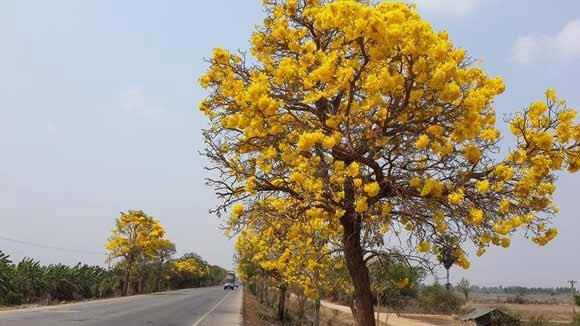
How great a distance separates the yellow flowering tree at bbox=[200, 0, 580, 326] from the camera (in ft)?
24.1

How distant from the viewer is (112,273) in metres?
61.8

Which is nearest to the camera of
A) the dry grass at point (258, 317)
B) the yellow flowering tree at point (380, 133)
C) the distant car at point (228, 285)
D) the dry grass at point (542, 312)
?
the yellow flowering tree at point (380, 133)

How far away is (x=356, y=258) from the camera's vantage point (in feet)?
31.7

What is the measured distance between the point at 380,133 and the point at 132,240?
52462 millimetres

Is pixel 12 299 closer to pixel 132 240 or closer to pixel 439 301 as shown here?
pixel 132 240

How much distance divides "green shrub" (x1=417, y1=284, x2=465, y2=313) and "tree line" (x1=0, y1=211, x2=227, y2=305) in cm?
2751

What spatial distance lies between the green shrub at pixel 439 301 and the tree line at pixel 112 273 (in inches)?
1083

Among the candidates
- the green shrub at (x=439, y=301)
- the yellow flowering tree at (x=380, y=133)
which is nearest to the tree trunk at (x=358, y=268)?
the yellow flowering tree at (x=380, y=133)

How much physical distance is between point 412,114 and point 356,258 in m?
2.89

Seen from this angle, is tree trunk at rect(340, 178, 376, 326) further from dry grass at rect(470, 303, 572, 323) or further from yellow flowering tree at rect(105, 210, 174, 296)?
yellow flowering tree at rect(105, 210, 174, 296)

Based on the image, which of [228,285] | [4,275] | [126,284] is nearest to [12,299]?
[4,275]

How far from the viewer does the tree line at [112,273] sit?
117ft

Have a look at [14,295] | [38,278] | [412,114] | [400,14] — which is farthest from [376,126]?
[38,278]

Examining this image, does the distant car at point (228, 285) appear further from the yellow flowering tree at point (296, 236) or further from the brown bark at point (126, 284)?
the yellow flowering tree at point (296, 236)
